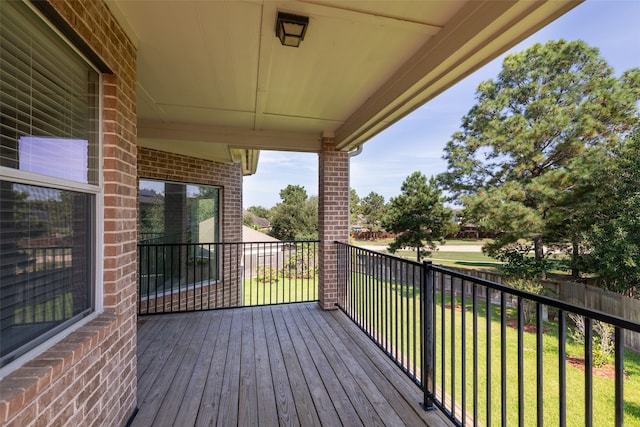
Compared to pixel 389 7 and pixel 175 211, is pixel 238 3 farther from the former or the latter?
pixel 175 211

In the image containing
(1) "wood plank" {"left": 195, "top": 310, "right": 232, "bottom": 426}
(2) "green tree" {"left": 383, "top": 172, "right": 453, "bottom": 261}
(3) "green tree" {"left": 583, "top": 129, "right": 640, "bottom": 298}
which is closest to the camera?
(1) "wood plank" {"left": 195, "top": 310, "right": 232, "bottom": 426}

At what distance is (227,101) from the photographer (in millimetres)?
2936

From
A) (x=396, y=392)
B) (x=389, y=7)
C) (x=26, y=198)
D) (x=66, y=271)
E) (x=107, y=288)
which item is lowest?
(x=396, y=392)

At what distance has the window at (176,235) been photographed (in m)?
4.18

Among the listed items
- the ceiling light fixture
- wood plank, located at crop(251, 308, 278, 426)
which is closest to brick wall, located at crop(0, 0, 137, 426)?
wood plank, located at crop(251, 308, 278, 426)

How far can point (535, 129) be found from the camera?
8.63 metres

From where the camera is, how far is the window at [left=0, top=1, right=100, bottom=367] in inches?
41.3

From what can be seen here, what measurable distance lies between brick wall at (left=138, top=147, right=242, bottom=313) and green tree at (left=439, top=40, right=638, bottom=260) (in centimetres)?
761

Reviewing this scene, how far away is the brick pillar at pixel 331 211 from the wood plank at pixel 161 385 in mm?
1750

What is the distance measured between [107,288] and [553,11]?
2.64 metres

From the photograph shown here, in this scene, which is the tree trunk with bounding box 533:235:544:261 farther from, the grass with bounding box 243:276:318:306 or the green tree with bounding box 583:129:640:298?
the grass with bounding box 243:276:318:306

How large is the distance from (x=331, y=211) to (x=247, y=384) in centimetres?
228

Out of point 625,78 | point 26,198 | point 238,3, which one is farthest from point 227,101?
point 625,78

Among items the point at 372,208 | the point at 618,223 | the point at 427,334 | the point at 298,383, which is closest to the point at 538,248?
the point at 618,223
